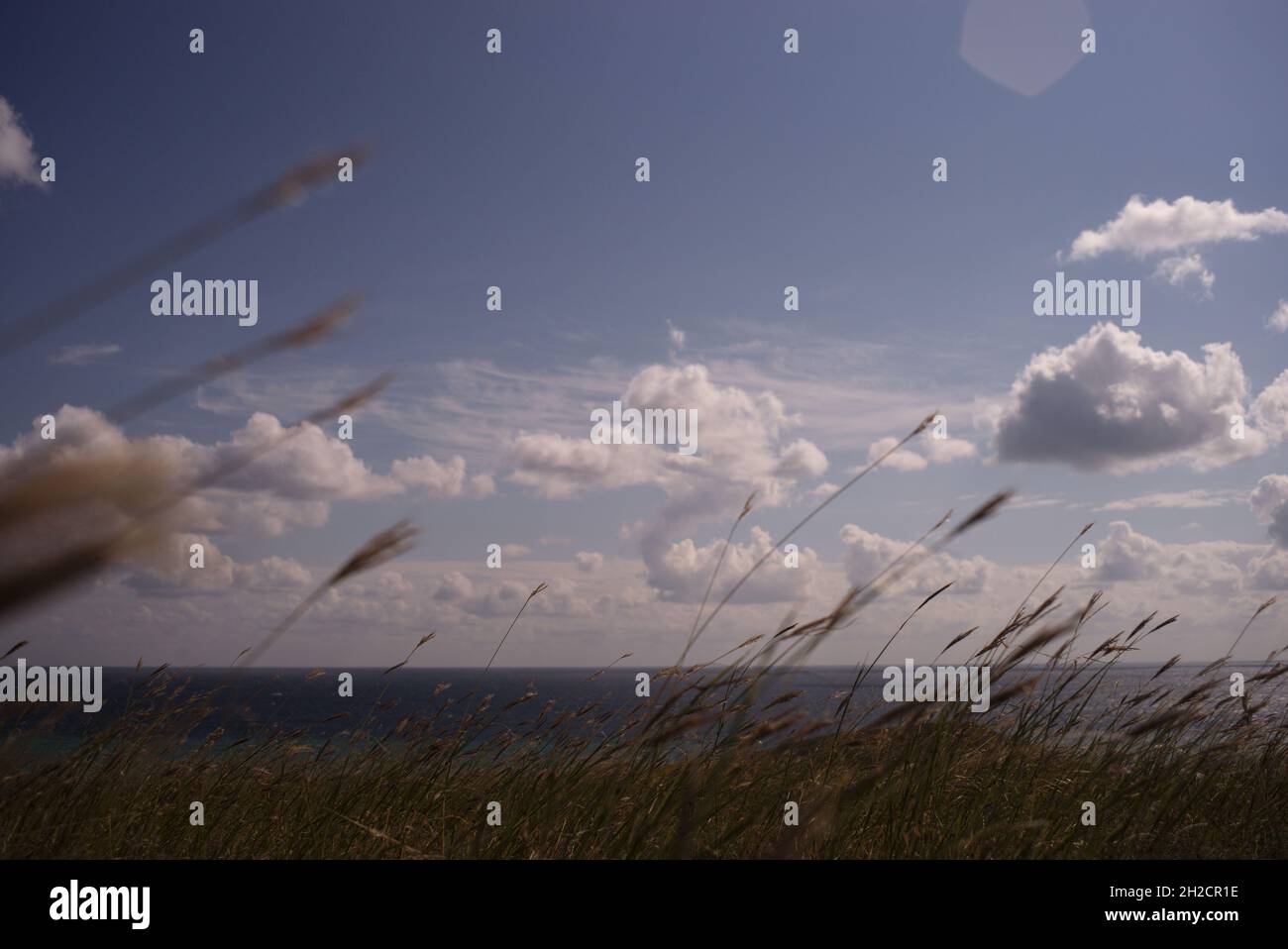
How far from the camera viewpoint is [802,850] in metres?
2.90

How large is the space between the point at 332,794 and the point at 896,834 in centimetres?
198

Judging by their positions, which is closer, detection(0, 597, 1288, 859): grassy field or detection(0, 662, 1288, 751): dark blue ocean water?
detection(0, 597, 1288, 859): grassy field

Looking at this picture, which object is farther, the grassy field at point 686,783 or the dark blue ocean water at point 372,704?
the dark blue ocean water at point 372,704
